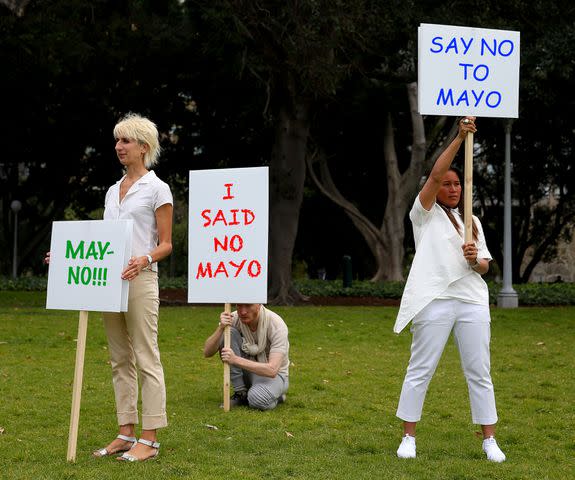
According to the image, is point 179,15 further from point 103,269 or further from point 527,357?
point 103,269

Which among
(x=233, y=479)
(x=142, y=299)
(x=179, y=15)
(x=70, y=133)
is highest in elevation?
(x=179, y=15)

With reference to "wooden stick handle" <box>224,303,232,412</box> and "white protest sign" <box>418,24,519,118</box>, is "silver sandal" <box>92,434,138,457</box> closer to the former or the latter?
"wooden stick handle" <box>224,303,232,412</box>

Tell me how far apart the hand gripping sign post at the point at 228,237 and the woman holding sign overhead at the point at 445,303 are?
210cm

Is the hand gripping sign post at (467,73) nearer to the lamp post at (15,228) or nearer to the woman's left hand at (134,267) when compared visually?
the woman's left hand at (134,267)

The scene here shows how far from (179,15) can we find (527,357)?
16670 millimetres

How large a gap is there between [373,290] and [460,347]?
20193 mm

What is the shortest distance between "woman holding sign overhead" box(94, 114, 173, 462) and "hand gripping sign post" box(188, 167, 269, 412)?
6.25ft

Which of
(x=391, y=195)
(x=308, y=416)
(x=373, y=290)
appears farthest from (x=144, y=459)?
(x=391, y=195)

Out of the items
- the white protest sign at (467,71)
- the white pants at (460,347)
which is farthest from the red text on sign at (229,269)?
the white protest sign at (467,71)

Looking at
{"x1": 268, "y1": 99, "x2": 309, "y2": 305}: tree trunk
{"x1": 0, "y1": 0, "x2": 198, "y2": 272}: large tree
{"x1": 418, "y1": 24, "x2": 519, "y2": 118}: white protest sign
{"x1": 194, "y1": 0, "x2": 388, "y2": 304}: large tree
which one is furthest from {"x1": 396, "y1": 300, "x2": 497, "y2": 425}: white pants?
{"x1": 0, "y1": 0, "x2": 198, "y2": 272}: large tree

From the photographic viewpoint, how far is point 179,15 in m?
26.3

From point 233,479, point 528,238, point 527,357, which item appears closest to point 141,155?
→ point 233,479

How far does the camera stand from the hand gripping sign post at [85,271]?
20.2 feet

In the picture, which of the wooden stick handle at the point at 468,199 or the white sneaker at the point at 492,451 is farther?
the white sneaker at the point at 492,451
